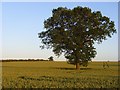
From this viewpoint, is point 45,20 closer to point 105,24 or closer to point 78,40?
point 78,40

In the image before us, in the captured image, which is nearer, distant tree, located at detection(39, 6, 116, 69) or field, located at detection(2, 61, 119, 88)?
field, located at detection(2, 61, 119, 88)

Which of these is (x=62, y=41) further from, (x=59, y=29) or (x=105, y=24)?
(x=105, y=24)

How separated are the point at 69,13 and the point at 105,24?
7.83 m

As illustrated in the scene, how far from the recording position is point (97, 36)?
62688mm

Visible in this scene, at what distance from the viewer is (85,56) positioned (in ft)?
202

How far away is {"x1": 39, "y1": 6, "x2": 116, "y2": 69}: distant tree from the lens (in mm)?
61562

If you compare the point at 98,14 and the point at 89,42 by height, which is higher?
the point at 98,14

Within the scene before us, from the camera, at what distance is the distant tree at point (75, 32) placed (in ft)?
202

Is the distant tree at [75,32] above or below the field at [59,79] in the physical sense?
above

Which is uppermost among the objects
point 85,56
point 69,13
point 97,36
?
point 69,13

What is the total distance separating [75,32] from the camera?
2445 inches

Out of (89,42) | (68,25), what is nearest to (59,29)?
(68,25)

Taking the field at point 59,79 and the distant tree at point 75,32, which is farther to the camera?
the distant tree at point 75,32

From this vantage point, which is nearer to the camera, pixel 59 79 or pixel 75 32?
pixel 59 79
